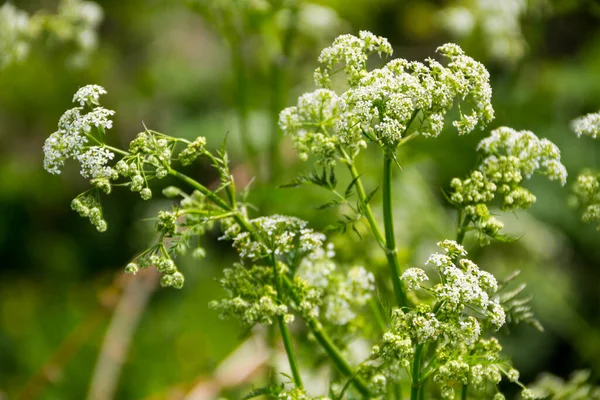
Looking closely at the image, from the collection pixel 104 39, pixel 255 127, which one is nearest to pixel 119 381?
pixel 255 127

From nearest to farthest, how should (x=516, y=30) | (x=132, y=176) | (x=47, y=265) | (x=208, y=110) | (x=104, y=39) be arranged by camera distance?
(x=132, y=176)
(x=516, y=30)
(x=47, y=265)
(x=208, y=110)
(x=104, y=39)

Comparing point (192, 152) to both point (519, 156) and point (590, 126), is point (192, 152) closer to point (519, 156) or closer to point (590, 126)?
point (519, 156)

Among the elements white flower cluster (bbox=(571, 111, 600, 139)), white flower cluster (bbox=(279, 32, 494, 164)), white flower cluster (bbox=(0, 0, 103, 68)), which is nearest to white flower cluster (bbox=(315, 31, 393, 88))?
white flower cluster (bbox=(279, 32, 494, 164))

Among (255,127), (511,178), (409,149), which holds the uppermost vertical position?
(255,127)

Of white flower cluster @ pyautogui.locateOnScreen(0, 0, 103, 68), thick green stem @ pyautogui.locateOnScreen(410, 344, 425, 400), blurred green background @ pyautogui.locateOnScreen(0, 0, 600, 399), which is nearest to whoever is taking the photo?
thick green stem @ pyautogui.locateOnScreen(410, 344, 425, 400)

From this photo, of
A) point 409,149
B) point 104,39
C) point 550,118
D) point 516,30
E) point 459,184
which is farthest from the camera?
point 104,39

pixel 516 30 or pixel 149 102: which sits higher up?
pixel 149 102

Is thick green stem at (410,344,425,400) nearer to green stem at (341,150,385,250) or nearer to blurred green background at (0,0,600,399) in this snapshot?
green stem at (341,150,385,250)

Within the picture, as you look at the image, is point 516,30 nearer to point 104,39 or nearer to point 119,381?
point 119,381
